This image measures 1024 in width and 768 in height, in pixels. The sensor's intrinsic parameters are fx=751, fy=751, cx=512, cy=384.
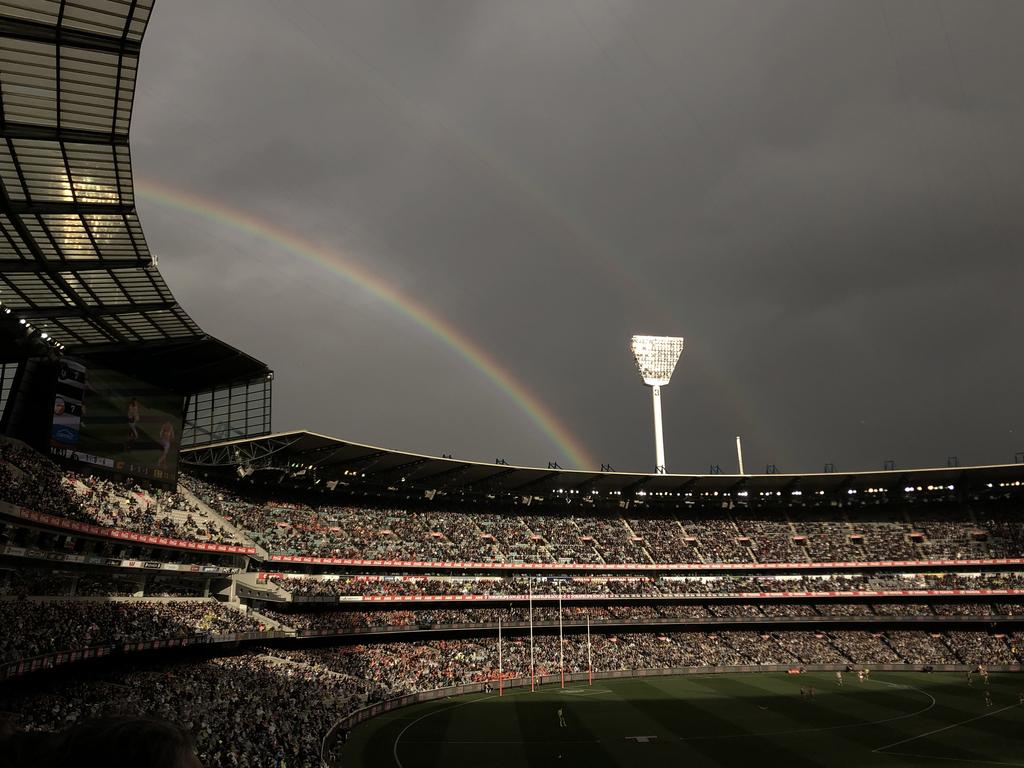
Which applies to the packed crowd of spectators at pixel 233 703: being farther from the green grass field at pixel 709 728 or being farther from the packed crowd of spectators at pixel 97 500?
the packed crowd of spectators at pixel 97 500

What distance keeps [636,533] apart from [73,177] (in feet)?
242

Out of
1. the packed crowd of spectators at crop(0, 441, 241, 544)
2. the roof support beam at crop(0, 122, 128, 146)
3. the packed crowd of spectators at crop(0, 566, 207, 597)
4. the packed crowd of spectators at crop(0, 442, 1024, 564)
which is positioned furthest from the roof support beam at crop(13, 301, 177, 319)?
the roof support beam at crop(0, 122, 128, 146)

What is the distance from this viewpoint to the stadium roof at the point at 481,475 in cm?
6775

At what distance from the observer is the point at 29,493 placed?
40.2m

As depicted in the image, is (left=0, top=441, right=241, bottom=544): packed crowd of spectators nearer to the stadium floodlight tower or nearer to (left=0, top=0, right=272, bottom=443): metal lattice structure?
(left=0, top=0, right=272, bottom=443): metal lattice structure

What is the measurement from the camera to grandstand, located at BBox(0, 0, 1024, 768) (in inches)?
1332

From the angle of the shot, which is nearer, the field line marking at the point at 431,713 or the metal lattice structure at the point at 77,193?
the metal lattice structure at the point at 77,193

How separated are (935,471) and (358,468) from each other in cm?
6591

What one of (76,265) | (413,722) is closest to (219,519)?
(413,722)

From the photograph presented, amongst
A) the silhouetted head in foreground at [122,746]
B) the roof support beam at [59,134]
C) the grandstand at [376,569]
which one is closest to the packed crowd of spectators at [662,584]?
the grandstand at [376,569]

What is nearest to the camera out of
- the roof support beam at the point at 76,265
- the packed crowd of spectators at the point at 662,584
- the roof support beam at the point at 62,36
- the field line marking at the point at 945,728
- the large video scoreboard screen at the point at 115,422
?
the roof support beam at the point at 62,36

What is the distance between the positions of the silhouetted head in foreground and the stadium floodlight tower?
10673 cm

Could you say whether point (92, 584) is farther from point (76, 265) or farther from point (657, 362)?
point (657, 362)

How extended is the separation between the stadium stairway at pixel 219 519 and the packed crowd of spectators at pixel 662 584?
558cm
